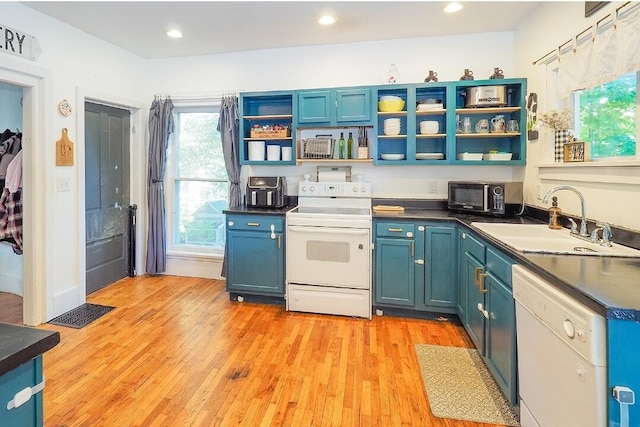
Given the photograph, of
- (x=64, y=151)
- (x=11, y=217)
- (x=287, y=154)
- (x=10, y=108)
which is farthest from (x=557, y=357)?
(x=10, y=108)

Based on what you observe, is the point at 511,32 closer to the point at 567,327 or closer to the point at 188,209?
the point at 567,327

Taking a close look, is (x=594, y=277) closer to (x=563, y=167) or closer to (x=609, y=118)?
(x=609, y=118)

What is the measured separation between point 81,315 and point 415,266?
9.74ft

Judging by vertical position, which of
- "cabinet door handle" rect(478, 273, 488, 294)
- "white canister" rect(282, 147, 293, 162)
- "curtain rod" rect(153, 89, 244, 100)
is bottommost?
"cabinet door handle" rect(478, 273, 488, 294)

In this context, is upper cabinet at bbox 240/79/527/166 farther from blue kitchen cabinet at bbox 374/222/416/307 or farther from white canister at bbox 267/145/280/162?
blue kitchen cabinet at bbox 374/222/416/307

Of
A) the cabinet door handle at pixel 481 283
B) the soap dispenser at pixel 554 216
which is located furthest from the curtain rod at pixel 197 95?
the soap dispenser at pixel 554 216

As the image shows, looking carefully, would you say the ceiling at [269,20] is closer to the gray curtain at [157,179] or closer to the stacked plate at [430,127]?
the gray curtain at [157,179]

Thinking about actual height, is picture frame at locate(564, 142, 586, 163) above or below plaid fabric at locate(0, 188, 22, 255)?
above

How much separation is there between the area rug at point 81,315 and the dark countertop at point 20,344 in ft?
8.31

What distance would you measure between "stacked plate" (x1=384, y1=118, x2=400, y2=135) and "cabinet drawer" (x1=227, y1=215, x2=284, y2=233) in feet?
4.34

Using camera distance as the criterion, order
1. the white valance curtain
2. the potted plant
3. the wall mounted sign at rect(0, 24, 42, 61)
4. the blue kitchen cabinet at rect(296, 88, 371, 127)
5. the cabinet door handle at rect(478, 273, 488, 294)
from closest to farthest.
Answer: the white valance curtain, the cabinet door handle at rect(478, 273, 488, 294), the potted plant, the wall mounted sign at rect(0, 24, 42, 61), the blue kitchen cabinet at rect(296, 88, 371, 127)

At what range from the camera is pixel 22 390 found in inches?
33.3

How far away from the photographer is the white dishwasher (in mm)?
1144

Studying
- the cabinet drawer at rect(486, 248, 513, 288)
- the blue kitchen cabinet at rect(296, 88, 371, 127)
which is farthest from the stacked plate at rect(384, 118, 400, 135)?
the cabinet drawer at rect(486, 248, 513, 288)
